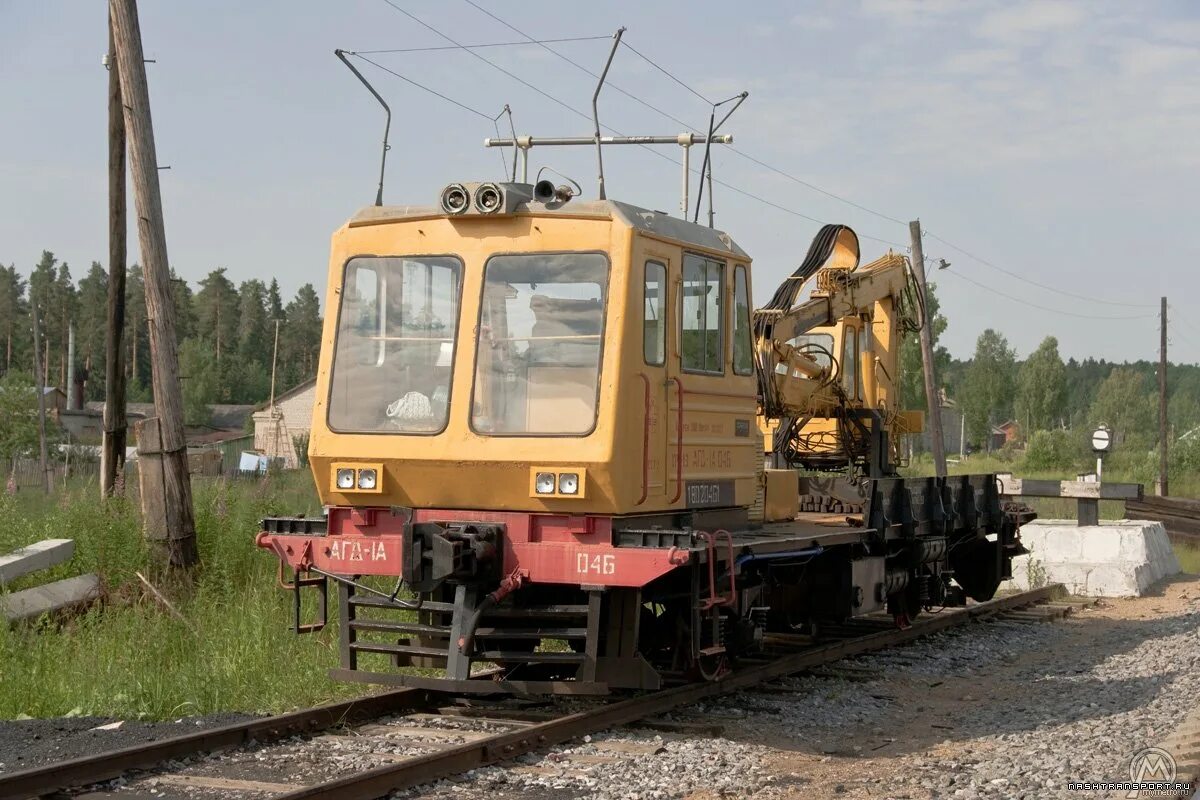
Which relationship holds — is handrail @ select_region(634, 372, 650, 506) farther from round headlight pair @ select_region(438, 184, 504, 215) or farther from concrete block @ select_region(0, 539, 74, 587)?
concrete block @ select_region(0, 539, 74, 587)

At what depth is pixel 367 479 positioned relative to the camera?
8727 mm

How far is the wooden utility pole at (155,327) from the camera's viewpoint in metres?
11.9

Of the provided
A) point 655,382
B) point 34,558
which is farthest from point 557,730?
point 34,558

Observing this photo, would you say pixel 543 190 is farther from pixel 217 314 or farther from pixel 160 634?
pixel 217 314

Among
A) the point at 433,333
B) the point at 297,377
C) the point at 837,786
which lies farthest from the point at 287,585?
the point at 297,377

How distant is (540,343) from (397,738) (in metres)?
2.51

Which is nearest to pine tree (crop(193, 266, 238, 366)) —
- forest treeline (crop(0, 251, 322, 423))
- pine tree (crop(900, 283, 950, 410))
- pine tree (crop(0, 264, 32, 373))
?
forest treeline (crop(0, 251, 322, 423))

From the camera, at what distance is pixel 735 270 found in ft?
31.3

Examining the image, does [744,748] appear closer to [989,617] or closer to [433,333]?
[433,333]

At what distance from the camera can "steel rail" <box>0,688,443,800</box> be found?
6.34 metres

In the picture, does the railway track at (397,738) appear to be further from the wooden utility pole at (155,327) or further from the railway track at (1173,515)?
the railway track at (1173,515)

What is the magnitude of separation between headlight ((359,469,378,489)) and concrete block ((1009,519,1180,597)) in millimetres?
11813

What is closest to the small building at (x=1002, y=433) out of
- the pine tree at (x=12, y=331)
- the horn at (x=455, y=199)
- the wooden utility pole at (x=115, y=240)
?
the pine tree at (x=12, y=331)

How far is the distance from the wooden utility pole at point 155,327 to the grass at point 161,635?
1.48ft
